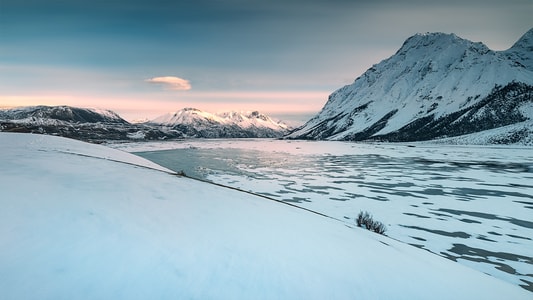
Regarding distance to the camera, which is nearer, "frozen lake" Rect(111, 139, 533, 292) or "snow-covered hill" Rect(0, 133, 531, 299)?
"snow-covered hill" Rect(0, 133, 531, 299)

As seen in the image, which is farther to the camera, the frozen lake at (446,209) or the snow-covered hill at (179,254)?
the frozen lake at (446,209)

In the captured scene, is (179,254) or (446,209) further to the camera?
(446,209)

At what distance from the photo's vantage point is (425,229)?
10.9 metres

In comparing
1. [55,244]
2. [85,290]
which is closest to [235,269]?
[85,290]

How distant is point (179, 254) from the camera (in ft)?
12.4

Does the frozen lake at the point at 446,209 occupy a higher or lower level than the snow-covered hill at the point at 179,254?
lower

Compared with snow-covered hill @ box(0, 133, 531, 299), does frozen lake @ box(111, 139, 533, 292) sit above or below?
below

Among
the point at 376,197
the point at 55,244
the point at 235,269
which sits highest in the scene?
the point at 55,244

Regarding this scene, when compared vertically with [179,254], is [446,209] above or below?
below

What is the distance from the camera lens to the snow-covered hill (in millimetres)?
3072

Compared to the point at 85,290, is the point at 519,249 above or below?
below

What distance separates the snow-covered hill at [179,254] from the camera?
10.1 feet

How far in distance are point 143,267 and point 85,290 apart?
0.59 metres

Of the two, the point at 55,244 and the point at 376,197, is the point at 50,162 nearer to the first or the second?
the point at 55,244
